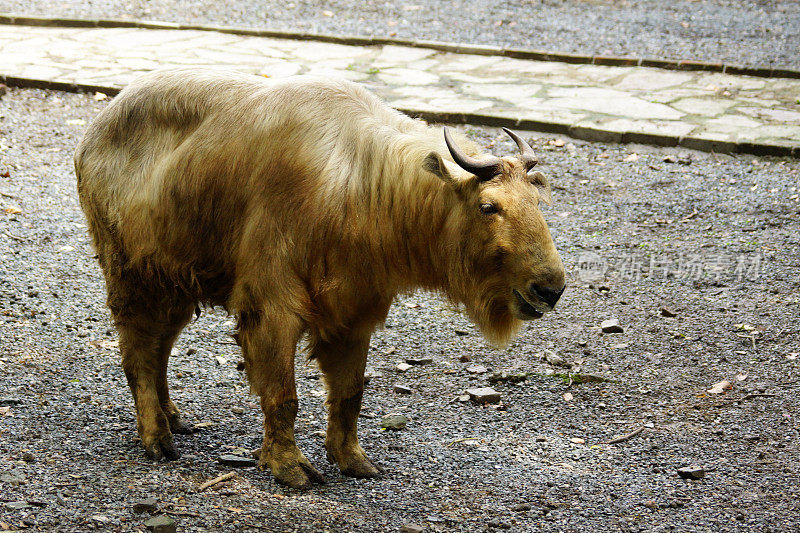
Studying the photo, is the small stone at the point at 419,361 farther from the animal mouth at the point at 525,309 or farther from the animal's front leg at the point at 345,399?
the animal mouth at the point at 525,309

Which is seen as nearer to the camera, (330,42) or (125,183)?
(125,183)

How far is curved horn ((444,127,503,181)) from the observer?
3799 mm

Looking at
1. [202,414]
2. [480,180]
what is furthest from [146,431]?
[480,180]

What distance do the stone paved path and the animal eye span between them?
5678 millimetres

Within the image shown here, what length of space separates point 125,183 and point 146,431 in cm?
125

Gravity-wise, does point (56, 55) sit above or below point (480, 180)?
below

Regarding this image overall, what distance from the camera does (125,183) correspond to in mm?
4504

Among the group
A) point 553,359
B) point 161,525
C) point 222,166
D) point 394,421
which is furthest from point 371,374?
point 161,525

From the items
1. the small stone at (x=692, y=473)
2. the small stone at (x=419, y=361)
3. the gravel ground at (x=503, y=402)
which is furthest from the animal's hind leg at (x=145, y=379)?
the small stone at (x=692, y=473)

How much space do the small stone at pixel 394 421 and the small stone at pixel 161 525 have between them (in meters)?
1.47

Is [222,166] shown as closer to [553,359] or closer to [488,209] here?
[488,209]

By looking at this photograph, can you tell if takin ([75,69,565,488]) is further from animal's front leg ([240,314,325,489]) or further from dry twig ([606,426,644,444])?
dry twig ([606,426,644,444])

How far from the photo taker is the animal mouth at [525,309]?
12.8 feet

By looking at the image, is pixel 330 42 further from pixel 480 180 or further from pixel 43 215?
pixel 480 180
